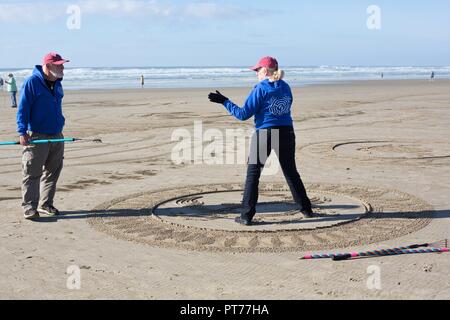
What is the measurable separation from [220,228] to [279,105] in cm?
151

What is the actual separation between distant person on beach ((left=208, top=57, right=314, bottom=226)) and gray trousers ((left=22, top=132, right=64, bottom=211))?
2.11 meters

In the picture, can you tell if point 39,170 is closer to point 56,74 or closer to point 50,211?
point 50,211

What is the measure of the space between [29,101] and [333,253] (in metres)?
3.88

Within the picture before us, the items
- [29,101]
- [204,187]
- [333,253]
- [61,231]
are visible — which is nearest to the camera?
[333,253]

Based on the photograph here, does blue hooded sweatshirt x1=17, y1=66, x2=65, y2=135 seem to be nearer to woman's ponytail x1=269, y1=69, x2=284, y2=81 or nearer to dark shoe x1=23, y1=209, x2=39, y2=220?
Answer: dark shoe x1=23, y1=209, x2=39, y2=220

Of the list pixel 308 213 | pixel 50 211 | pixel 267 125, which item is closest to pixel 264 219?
pixel 308 213

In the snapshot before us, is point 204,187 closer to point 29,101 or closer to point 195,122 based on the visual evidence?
point 29,101

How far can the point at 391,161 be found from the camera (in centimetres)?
1098

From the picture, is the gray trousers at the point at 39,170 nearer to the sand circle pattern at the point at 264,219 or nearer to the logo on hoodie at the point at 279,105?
the sand circle pattern at the point at 264,219

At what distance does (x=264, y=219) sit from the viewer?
7.03 meters

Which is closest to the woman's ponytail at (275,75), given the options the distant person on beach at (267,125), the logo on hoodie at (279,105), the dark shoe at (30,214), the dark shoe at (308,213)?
the distant person on beach at (267,125)

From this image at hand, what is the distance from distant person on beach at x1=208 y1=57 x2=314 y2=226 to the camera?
680 cm

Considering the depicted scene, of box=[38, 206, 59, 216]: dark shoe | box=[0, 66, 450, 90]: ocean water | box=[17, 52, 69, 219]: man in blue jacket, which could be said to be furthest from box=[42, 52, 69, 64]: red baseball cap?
box=[0, 66, 450, 90]: ocean water
